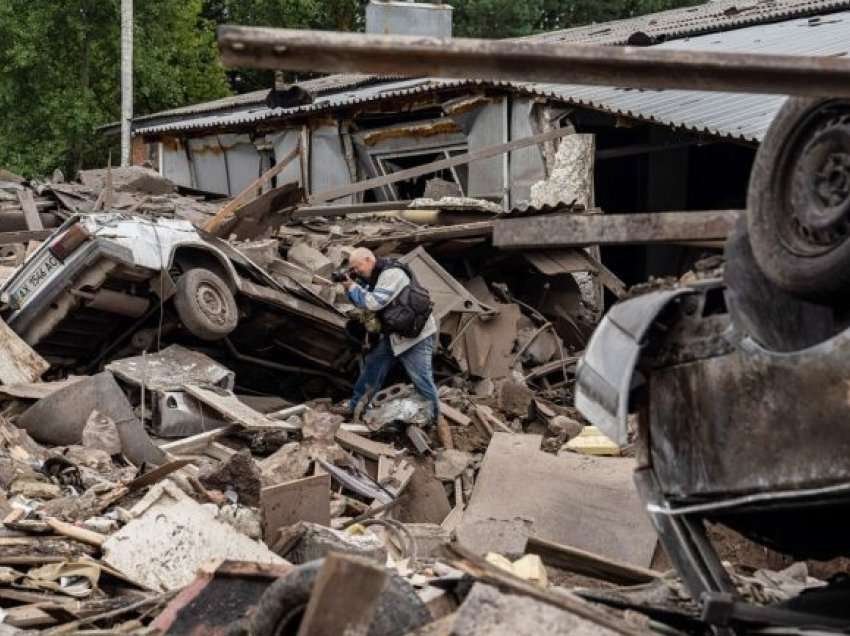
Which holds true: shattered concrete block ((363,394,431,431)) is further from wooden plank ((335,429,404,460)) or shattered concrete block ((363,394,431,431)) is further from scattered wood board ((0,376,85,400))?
scattered wood board ((0,376,85,400))

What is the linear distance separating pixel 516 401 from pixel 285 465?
10.3ft

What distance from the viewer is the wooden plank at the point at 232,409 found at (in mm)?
9695

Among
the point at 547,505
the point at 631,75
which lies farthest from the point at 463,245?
the point at 631,75

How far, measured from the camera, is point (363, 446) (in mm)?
9906

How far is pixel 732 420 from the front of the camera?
12.1 feet

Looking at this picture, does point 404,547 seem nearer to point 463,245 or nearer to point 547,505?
point 547,505

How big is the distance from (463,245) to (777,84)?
34.1 ft

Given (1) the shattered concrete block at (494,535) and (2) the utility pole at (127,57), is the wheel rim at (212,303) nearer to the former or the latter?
(1) the shattered concrete block at (494,535)

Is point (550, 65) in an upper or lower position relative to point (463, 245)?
upper

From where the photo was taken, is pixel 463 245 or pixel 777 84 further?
pixel 463 245

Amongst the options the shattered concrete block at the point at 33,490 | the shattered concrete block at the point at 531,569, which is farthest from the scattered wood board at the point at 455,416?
the shattered concrete block at the point at 531,569

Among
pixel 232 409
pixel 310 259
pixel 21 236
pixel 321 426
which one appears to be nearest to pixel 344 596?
pixel 321 426

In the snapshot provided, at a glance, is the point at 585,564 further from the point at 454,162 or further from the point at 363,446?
the point at 454,162

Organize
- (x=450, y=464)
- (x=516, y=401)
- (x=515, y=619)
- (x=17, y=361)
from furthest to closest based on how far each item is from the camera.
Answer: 1. (x=516, y=401)
2. (x=17, y=361)
3. (x=450, y=464)
4. (x=515, y=619)
